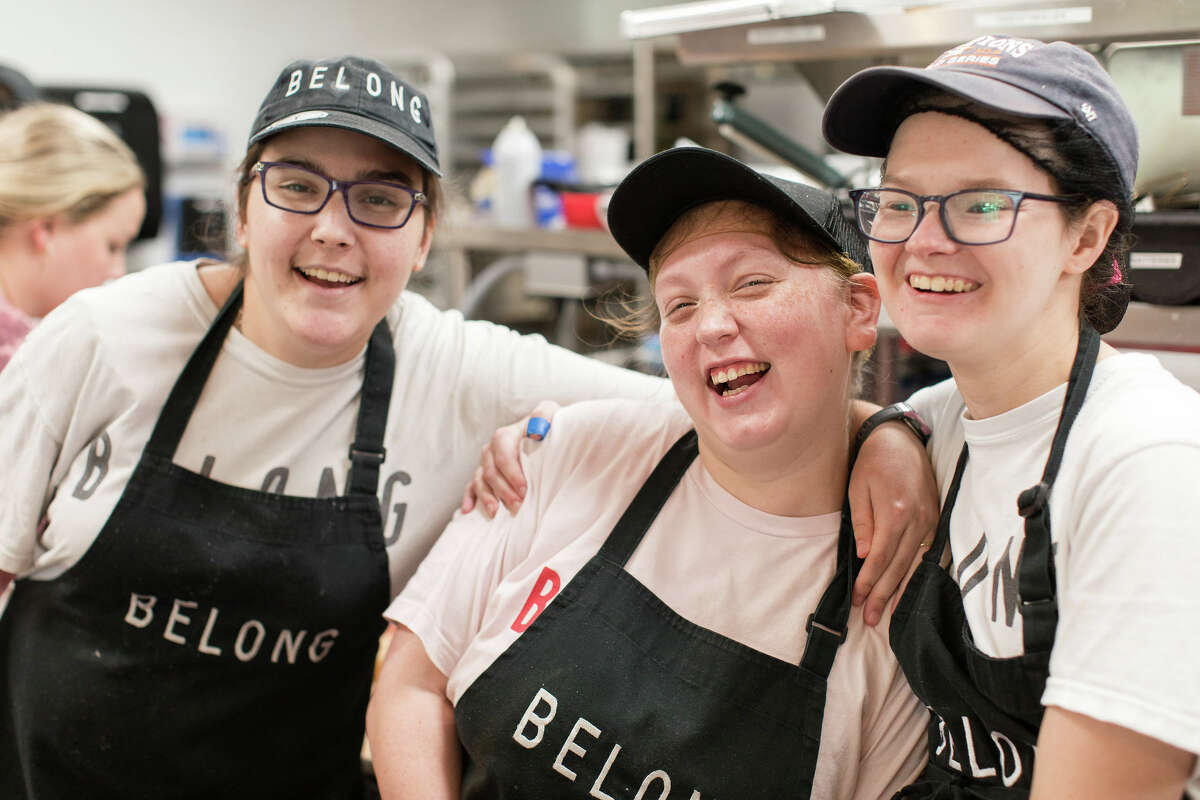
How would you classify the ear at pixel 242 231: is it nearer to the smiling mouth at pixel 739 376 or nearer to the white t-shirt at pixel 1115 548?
the smiling mouth at pixel 739 376

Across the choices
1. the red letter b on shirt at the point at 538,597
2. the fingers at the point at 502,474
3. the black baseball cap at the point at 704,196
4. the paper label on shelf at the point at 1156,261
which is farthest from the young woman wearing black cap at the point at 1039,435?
the fingers at the point at 502,474

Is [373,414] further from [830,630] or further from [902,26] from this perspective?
[902,26]

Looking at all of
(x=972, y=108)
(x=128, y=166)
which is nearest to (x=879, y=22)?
(x=972, y=108)

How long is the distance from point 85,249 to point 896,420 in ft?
7.08

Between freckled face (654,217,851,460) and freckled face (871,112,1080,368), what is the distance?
0.20 meters

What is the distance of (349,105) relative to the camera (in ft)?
5.16

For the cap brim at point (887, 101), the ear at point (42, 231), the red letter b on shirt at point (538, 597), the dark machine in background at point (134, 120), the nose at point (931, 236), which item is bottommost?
the red letter b on shirt at point (538, 597)

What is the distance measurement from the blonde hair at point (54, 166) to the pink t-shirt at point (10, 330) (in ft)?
0.89

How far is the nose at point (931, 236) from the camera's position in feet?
3.43

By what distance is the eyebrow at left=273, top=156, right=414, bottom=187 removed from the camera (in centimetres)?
159

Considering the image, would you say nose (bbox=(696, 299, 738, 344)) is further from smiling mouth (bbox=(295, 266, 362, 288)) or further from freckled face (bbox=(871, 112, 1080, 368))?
smiling mouth (bbox=(295, 266, 362, 288))

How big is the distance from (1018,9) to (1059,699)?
1.14 m

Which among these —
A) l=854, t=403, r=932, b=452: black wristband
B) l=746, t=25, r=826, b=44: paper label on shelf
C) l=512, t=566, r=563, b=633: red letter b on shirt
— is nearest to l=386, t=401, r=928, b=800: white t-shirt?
l=512, t=566, r=563, b=633: red letter b on shirt

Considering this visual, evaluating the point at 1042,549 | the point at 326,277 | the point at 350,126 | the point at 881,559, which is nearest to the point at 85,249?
the point at 326,277
